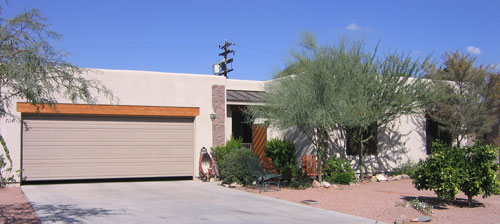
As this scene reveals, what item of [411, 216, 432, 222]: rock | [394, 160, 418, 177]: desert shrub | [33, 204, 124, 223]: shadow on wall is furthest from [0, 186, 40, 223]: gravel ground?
[394, 160, 418, 177]: desert shrub

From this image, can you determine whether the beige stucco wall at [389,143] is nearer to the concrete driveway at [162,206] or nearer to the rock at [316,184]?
the rock at [316,184]

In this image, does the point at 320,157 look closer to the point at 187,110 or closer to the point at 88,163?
the point at 187,110

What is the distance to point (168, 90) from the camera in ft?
56.7

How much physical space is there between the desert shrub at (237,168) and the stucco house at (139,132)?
63.3 inches

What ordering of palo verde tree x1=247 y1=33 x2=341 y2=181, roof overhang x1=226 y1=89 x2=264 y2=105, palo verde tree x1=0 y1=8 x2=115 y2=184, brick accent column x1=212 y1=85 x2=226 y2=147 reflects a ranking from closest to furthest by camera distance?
1. palo verde tree x1=0 y1=8 x2=115 y2=184
2. palo verde tree x1=247 y1=33 x2=341 y2=181
3. brick accent column x1=212 y1=85 x2=226 y2=147
4. roof overhang x1=226 y1=89 x2=264 y2=105

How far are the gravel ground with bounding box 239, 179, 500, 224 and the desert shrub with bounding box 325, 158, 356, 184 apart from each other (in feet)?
1.30

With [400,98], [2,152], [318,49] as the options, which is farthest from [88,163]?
[400,98]

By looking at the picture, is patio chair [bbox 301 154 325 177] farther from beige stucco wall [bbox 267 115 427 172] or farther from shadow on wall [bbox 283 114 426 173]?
beige stucco wall [bbox 267 115 427 172]

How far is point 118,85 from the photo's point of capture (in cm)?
1650

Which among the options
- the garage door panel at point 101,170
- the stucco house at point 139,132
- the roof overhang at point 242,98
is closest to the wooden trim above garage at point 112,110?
the stucco house at point 139,132

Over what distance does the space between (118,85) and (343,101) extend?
763cm

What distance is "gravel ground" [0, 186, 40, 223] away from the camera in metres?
9.00

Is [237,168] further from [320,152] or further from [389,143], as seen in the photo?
[389,143]

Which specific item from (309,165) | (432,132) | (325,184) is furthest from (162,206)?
(432,132)
